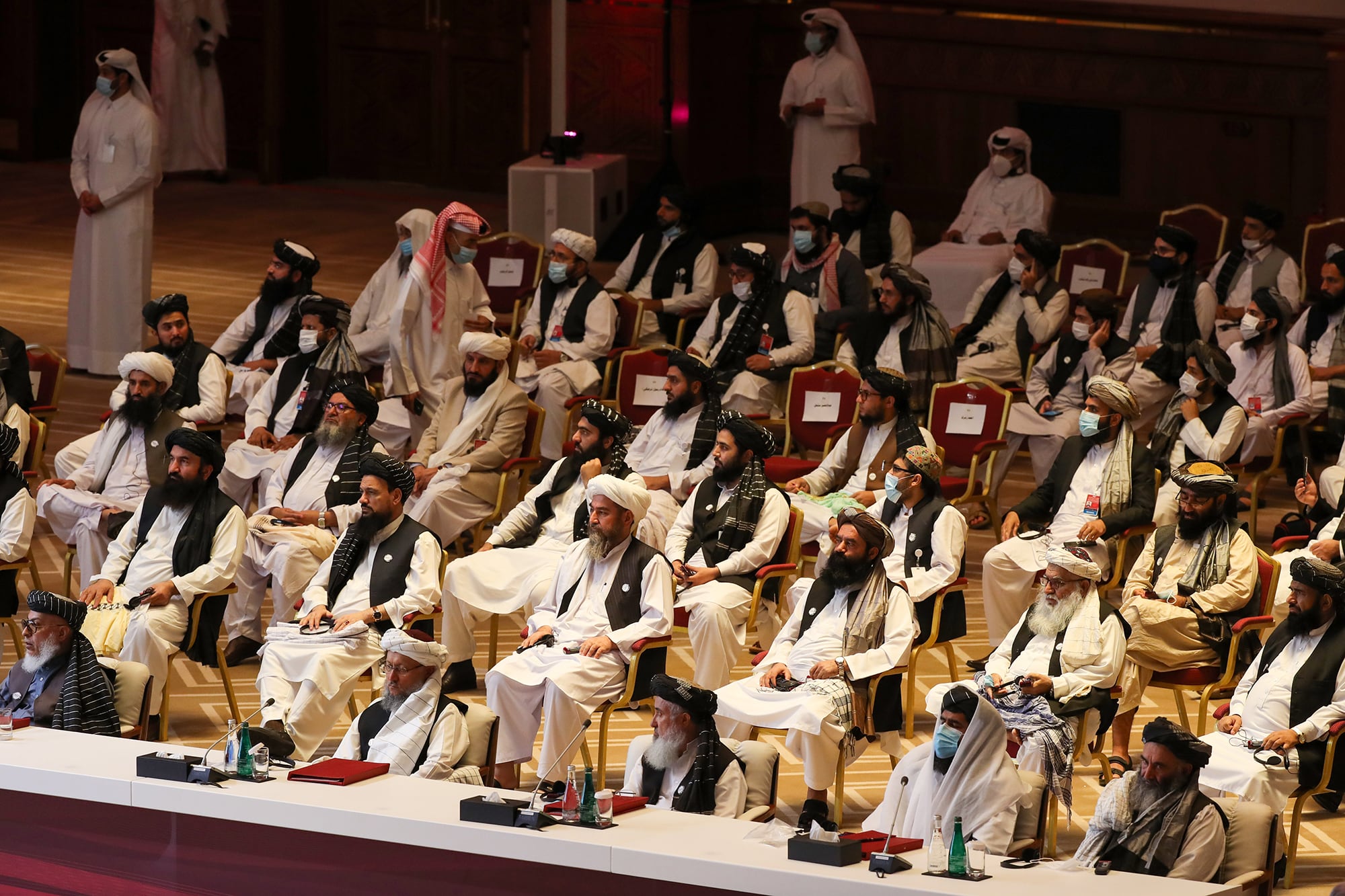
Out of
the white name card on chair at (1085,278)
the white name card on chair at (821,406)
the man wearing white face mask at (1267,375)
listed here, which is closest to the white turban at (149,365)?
the white name card on chair at (821,406)

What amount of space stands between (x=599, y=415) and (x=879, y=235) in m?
3.42

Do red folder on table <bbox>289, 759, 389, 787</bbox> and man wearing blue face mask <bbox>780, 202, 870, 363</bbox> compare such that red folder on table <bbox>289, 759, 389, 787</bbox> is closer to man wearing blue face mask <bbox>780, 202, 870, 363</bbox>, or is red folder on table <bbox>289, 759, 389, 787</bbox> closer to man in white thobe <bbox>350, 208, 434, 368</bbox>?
man in white thobe <bbox>350, 208, 434, 368</bbox>

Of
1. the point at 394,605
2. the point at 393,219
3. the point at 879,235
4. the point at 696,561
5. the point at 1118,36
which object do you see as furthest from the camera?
the point at 393,219

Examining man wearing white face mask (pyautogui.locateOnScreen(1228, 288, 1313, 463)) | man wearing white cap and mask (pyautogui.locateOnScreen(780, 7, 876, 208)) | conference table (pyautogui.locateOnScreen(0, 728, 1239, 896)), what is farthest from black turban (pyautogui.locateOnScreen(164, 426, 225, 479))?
man wearing white cap and mask (pyautogui.locateOnScreen(780, 7, 876, 208))

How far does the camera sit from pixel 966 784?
17.8ft

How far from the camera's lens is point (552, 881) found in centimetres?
458

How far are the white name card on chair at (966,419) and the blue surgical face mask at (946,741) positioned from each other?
3189 millimetres

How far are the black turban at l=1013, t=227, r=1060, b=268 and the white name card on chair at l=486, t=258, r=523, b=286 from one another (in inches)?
99.4

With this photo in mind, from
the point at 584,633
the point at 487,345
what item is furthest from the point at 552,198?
the point at 584,633

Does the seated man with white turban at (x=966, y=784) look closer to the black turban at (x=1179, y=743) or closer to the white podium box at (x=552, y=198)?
the black turban at (x=1179, y=743)

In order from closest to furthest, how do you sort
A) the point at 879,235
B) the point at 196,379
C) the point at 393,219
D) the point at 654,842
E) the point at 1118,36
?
the point at 654,842, the point at 196,379, the point at 879,235, the point at 1118,36, the point at 393,219

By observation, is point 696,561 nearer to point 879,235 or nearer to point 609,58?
point 879,235

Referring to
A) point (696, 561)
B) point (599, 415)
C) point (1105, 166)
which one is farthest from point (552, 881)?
point (1105, 166)

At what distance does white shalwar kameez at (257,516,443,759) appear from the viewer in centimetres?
659
